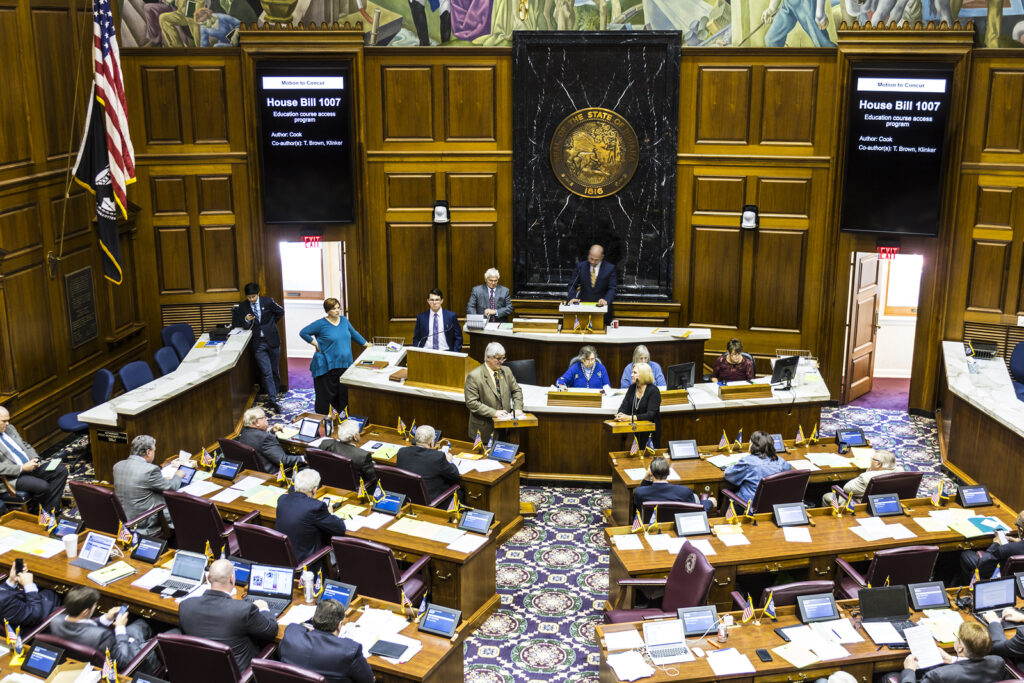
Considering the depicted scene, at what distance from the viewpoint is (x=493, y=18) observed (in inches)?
493

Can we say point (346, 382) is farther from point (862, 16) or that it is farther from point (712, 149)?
point (862, 16)

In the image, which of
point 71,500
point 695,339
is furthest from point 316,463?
point 695,339

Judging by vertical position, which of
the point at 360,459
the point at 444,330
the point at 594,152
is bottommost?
the point at 360,459

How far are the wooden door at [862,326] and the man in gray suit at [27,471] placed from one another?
9488 millimetres

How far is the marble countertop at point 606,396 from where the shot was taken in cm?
993

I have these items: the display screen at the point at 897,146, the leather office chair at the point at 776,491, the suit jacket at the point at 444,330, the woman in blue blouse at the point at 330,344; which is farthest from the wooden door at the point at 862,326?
the woman in blue blouse at the point at 330,344

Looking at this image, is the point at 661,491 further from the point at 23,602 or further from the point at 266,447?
the point at 23,602

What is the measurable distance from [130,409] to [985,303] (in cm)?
999

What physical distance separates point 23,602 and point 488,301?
22.4 ft

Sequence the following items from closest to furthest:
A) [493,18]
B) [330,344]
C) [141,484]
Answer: [141,484] < [330,344] < [493,18]

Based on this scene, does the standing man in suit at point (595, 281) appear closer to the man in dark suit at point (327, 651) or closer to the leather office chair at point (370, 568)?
the leather office chair at point (370, 568)

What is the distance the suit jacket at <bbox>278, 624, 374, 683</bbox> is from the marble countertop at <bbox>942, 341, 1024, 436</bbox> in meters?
6.78

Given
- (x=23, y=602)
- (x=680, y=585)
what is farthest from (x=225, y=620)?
(x=680, y=585)

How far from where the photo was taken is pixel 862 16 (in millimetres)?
11844
